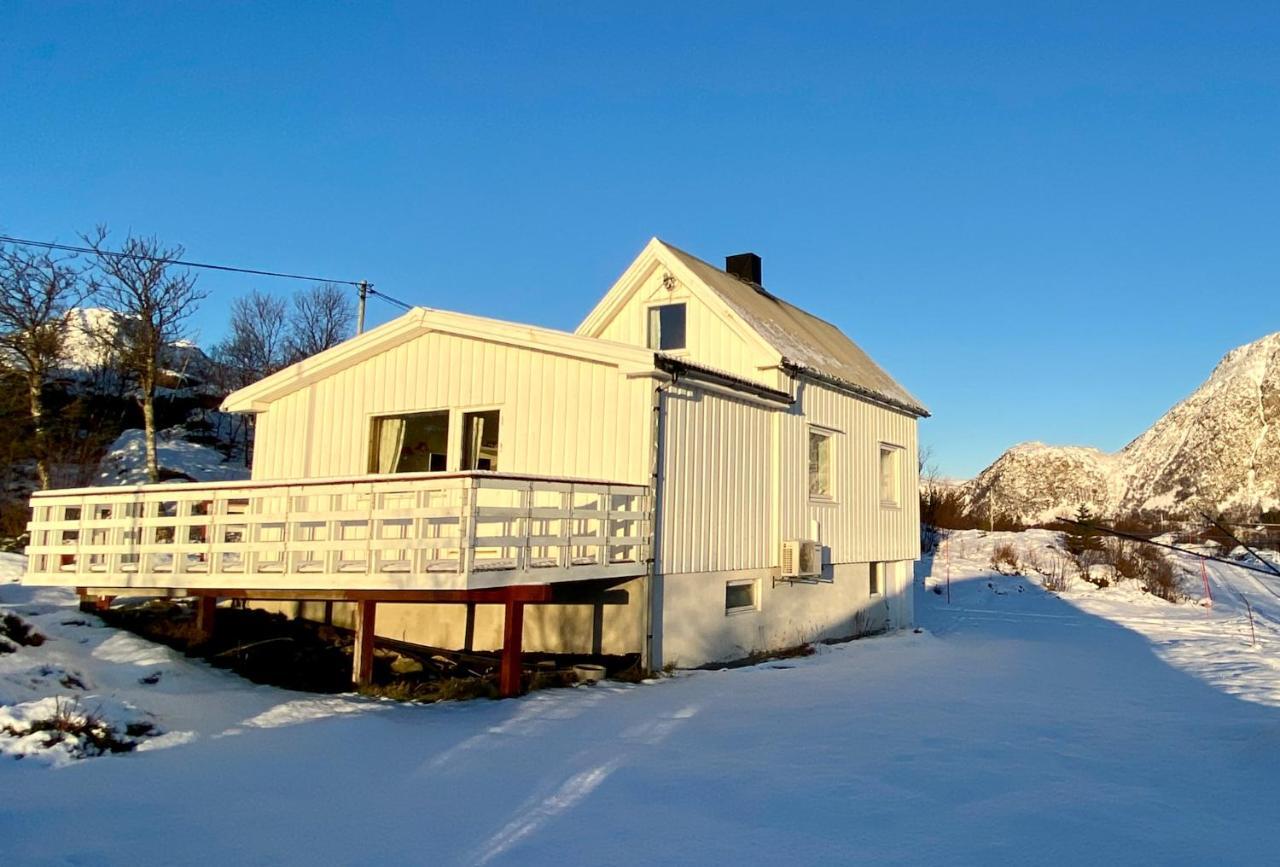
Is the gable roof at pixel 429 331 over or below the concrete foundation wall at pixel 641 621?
over

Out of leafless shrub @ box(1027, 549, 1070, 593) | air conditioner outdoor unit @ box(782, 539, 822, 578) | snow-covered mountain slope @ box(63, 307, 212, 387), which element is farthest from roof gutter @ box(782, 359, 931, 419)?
snow-covered mountain slope @ box(63, 307, 212, 387)

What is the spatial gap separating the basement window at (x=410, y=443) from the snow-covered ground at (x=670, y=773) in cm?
416

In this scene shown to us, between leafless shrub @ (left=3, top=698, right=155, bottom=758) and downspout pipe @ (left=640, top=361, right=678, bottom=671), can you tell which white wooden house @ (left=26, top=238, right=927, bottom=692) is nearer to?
downspout pipe @ (left=640, top=361, right=678, bottom=671)

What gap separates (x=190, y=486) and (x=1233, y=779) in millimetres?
11207

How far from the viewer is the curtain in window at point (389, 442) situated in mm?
13898

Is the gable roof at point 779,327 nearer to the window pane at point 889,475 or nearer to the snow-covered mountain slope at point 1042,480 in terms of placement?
the window pane at point 889,475

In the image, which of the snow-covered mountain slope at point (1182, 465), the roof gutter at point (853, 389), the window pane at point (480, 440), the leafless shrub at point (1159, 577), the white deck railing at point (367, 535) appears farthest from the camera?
the snow-covered mountain slope at point (1182, 465)

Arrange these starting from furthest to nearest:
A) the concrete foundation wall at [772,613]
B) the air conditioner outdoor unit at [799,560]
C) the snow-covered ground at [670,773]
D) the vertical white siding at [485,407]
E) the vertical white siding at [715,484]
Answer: the air conditioner outdoor unit at [799,560] → the concrete foundation wall at [772,613] → the vertical white siding at [715,484] → the vertical white siding at [485,407] → the snow-covered ground at [670,773]

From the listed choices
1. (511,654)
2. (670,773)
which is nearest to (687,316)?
(511,654)

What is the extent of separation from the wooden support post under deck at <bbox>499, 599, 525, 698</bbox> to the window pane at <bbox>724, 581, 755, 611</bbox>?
4064mm

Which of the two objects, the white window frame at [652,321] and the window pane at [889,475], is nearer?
the white window frame at [652,321]

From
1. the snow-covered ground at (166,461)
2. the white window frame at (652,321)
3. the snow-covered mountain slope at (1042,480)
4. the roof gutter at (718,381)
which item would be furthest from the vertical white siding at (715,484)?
the snow-covered mountain slope at (1042,480)

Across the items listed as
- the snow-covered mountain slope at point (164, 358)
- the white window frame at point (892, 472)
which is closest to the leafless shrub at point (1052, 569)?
the white window frame at point (892, 472)

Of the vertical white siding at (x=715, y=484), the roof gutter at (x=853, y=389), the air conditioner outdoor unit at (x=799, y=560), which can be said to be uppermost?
the roof gutter at (x=853, y=389)
